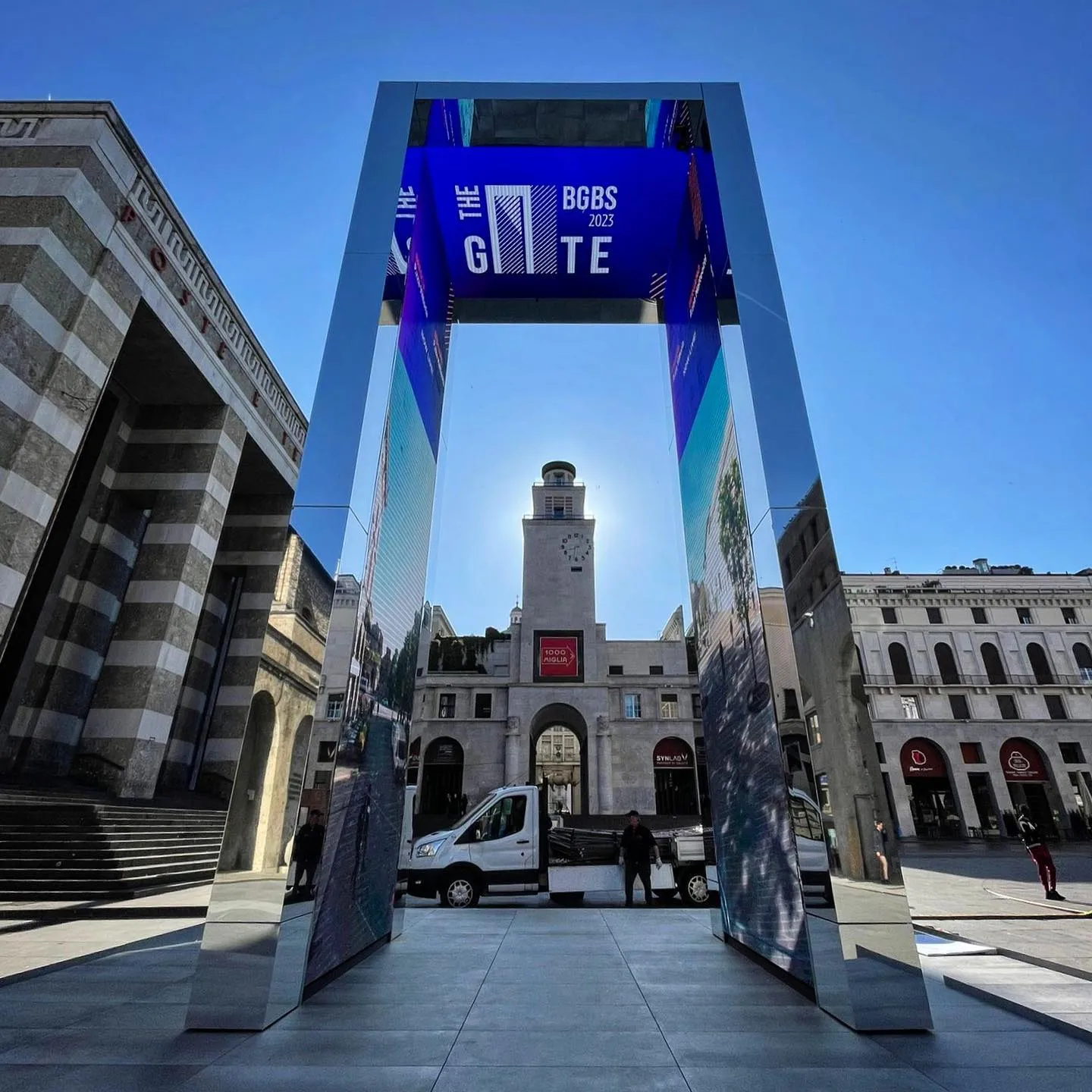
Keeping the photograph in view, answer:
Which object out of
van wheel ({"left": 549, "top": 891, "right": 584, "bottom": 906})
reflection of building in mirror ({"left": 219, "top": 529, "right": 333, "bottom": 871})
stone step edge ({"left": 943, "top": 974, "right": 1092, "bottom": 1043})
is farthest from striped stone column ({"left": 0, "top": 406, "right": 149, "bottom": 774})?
stone step edge ({"left": 943, "top": 974, "right": 1092, "bottom": 1043})

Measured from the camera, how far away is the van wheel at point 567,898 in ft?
44.0

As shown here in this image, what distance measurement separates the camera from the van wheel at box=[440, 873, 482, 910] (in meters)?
13.1

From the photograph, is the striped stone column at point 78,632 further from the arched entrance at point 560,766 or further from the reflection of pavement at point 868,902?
the arched entrance at point 560,766

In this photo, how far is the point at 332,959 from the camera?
5.35 metres

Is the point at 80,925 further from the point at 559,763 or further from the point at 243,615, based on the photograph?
the point at 559,763

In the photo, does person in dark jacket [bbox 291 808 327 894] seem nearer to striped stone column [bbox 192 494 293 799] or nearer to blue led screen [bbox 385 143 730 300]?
blue led screen [bbox 385 143 730 300]

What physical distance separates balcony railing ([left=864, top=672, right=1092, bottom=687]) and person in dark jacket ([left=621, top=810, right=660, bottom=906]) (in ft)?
121

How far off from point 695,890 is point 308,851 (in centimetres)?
1111

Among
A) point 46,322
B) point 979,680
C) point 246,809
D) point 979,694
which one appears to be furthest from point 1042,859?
point 979,680

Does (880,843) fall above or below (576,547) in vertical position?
below

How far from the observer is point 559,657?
4450 centimetres

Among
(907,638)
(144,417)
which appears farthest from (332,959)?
(907,638)

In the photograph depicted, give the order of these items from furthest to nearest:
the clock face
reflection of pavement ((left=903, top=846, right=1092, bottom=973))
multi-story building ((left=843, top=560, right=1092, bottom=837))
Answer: the clock face → multi-story building ((left=843, top=560, right=1092, bottom=837)) → reflection of pavement ((left=903, top=846, right=1092, bottom=973))

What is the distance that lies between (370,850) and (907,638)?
156 feet
